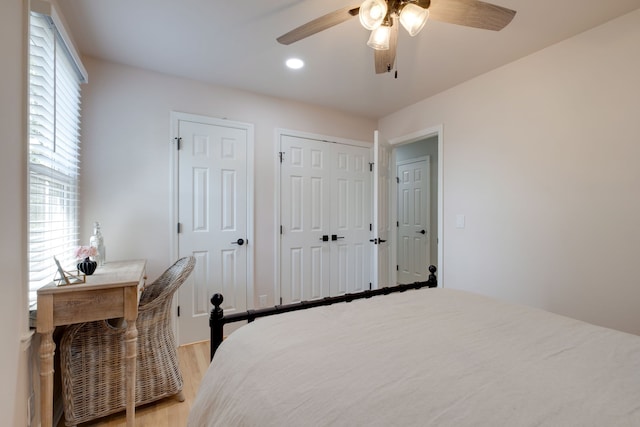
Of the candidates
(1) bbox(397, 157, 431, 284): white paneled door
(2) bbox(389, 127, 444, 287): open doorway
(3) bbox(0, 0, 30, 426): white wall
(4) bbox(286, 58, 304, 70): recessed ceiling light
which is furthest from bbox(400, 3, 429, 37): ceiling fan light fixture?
(1) bbox(397, 157, 431, 284): white paneled door

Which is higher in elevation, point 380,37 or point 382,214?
point 380,37

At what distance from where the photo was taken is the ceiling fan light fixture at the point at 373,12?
1.27 metres

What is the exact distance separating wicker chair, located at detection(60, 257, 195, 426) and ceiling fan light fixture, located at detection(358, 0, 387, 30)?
1.76m

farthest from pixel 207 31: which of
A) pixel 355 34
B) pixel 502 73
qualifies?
pixel 502 73

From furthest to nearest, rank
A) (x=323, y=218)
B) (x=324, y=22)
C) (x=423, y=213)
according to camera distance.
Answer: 1. (x=423, y=213)
2. (x=323, y=218)
3. (x=324, y=22)

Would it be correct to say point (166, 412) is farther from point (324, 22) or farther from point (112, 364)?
point (324, 22)

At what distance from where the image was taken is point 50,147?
166 cm

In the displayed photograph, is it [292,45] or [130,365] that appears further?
[292,45]

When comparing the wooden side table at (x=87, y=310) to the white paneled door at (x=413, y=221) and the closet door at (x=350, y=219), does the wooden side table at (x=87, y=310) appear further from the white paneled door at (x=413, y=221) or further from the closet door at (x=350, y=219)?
the white paneled door at (x=413, y=221)

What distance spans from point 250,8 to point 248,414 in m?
2.06

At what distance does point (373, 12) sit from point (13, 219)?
1811 millimetres

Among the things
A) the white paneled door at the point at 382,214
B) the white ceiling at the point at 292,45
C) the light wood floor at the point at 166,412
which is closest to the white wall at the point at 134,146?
the white ceiling at the point at 292,45

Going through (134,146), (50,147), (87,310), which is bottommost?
(87,310)

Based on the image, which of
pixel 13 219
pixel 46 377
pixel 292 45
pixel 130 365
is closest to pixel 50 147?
pixel 13 219
